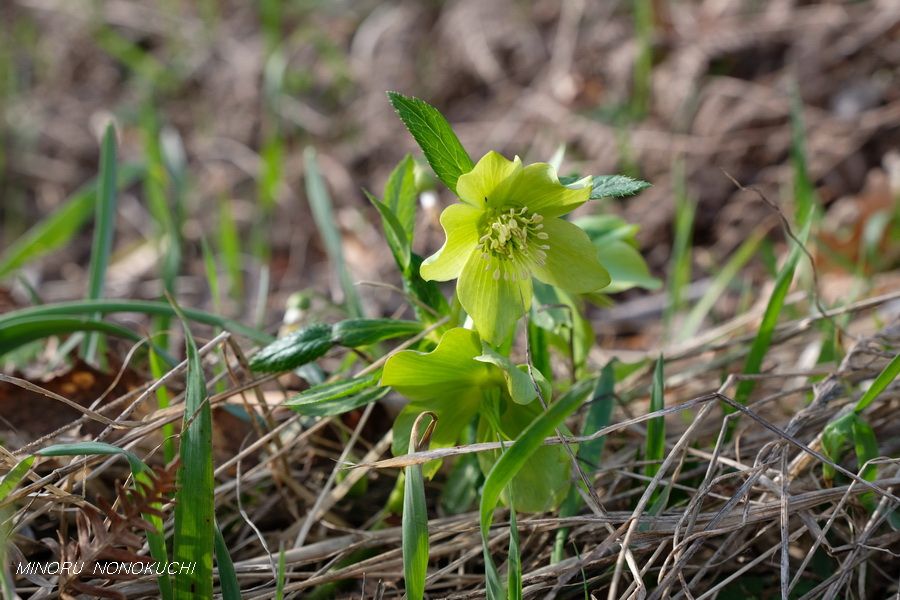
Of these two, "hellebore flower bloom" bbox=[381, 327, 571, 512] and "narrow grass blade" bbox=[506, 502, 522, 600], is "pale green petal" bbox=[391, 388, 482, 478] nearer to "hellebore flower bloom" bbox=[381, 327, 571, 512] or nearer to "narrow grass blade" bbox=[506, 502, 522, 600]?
"hellebore flower bloom" bbox=[381, 327, 571, 512]

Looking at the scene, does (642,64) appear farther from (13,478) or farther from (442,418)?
(13,478)

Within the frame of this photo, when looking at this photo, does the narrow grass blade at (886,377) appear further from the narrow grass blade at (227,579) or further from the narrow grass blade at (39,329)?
the narrow grass blade at (39,329)

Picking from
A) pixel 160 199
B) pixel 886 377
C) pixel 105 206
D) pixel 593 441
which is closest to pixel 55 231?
pixel 160 199

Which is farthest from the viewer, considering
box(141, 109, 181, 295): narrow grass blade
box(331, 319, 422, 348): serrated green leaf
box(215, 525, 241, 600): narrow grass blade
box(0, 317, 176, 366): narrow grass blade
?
box(141, 109, 181, 295): narrow grass blade

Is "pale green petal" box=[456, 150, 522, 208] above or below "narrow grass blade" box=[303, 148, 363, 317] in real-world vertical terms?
above

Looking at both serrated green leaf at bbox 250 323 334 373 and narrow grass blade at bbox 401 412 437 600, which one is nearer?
narrow grass blade at bbox 401 412 437 600

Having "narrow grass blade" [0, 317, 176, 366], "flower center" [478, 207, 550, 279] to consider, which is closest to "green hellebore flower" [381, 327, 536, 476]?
"flower center" [478, 207, 550, 279]

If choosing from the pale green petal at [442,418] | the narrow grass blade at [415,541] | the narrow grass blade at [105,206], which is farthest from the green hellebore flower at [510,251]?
the narrow grass blade at [105,206]

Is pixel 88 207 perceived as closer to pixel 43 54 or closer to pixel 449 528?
pixel 449 528
